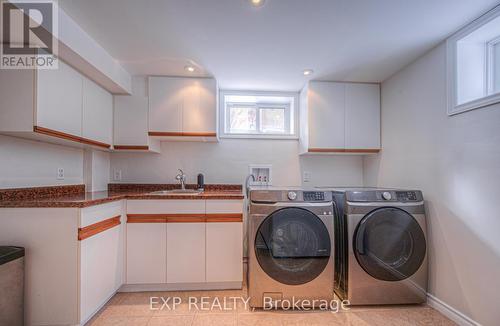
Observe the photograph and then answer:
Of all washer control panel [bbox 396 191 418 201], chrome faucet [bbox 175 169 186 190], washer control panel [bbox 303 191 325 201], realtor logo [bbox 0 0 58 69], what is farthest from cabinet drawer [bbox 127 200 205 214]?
washer control panel [bbox 396 191 418 201]

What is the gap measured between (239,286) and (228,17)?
85.2 inches

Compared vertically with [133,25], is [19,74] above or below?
below

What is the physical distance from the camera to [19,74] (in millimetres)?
1426

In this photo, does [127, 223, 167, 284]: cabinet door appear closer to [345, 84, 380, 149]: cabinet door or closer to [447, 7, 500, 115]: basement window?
[345, 84, 380, 149]: cabinet door

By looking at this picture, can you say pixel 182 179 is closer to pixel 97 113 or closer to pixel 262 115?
pixel 97 113

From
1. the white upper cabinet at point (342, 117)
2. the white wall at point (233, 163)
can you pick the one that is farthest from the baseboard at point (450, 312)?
the white upper cabinet at point (342, 117)

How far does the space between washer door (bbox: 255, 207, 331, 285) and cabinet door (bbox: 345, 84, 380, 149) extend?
44.1 inches

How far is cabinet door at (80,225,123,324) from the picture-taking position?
1518 mm

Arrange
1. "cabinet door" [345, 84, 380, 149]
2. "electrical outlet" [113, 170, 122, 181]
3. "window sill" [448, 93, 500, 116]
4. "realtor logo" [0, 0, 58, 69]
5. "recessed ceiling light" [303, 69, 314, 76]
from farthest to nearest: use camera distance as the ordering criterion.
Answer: "electrical outlet" [113, 170, 122, 181] → "cabinet door" [345, 84, 380, 149] → "recessed ceiling light" [303, 69, 314, 76] → "window sill" [448, 93, 500, 116] → "realtor logo" [0, 0, 58, 69]

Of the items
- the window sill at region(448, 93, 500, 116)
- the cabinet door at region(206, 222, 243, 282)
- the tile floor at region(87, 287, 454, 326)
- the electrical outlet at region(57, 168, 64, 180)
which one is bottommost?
the tile floor at region(87, 287, 454, 326)

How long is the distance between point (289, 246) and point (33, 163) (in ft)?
6.99

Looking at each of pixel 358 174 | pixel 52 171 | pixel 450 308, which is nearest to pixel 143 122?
pixel 52 171

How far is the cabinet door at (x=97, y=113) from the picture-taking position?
1909 mm

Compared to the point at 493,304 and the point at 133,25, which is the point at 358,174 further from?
the point at 133,25
